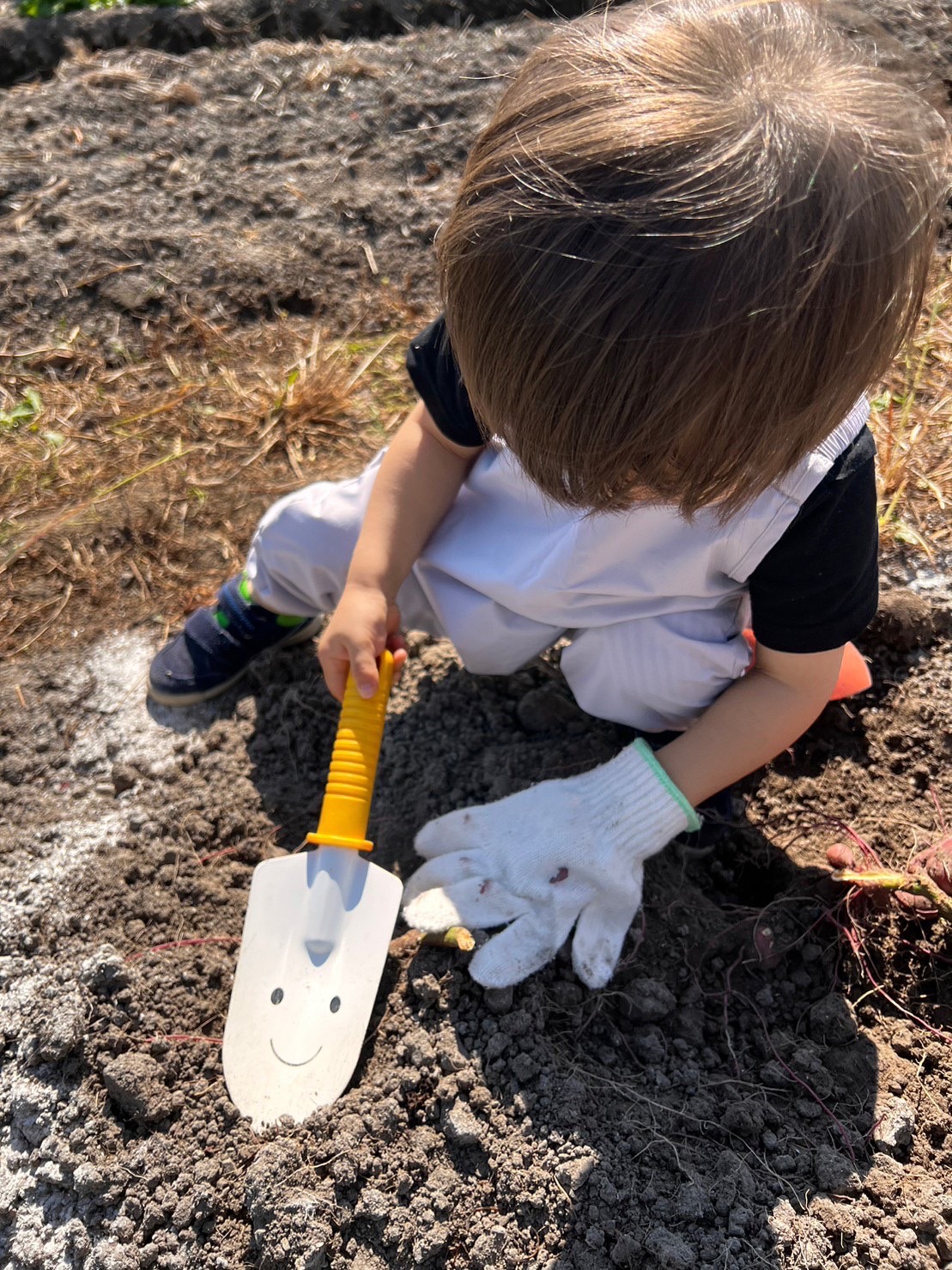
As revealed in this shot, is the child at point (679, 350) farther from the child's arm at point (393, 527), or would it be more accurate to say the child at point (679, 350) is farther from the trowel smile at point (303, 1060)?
the trowel smile at point (303, 1060)

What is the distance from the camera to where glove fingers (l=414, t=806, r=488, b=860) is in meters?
1.46

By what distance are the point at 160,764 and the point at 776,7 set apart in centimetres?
139

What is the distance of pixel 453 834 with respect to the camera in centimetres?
148

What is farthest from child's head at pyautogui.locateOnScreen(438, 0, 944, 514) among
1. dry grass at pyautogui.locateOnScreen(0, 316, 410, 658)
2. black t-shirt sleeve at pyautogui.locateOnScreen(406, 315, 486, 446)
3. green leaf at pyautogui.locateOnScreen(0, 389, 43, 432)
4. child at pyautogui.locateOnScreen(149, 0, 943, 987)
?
green leaf at pyautogui.locateOnScreen(0, 389, 43, 432)

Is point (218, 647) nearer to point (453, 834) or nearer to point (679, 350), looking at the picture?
point (453, 834)

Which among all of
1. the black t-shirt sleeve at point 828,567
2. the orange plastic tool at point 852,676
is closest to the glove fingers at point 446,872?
the black t-shirt sleeve at point 828,567

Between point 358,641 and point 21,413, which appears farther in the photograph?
point 21,413

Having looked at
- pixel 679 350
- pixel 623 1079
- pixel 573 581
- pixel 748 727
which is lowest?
pixel 623 1079

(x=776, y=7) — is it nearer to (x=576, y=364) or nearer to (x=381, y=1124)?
(x=576, y=364)

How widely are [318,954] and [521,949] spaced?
0.29m

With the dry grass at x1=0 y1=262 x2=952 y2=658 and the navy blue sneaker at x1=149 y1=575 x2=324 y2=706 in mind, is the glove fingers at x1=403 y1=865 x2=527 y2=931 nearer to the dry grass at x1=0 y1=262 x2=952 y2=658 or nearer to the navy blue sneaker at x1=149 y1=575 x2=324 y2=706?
the navy blue sneaker at x1=149 y1=575 x2=324 y2=706

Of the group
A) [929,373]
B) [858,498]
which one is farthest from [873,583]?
[929,373]

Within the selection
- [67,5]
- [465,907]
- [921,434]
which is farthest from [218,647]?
[67,5]

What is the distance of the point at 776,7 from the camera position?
3.22 feet
